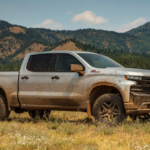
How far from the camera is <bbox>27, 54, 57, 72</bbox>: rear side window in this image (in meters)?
6.72

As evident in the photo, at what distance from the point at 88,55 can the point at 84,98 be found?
1.29 m

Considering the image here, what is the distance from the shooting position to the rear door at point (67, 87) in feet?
20.4

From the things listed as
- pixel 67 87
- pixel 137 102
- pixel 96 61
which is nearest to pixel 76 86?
pixel 67 87

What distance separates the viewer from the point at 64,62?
22.0 feet

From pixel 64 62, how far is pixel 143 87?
2249 mm

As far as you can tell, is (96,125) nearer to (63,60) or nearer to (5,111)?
(63,60)

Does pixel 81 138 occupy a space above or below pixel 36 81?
below

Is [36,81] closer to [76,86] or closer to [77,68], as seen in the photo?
[76,86]

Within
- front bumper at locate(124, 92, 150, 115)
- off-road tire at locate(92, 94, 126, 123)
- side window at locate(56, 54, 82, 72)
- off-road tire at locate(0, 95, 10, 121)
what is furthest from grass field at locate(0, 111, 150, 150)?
side window at locate(56, 54, 82, 72)

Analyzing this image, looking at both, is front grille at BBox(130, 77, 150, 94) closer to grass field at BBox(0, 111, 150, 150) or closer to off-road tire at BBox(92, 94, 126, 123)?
off-road tire at BBox(92, 94, 126, 123)

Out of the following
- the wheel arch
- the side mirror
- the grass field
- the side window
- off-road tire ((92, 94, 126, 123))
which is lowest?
the grass field

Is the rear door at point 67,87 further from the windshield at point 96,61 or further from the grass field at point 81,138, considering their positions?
the grass field at point 81,138

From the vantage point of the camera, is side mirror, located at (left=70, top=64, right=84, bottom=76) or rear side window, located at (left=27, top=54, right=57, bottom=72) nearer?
side mirror, located at (left=70, top=64, right=84, bottom=76)

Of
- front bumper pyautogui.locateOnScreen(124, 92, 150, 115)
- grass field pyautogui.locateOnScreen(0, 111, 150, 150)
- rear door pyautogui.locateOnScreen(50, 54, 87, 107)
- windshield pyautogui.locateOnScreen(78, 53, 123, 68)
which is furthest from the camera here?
windshield pyautogui.locateOnScreen(78, 53, 123, 68)
